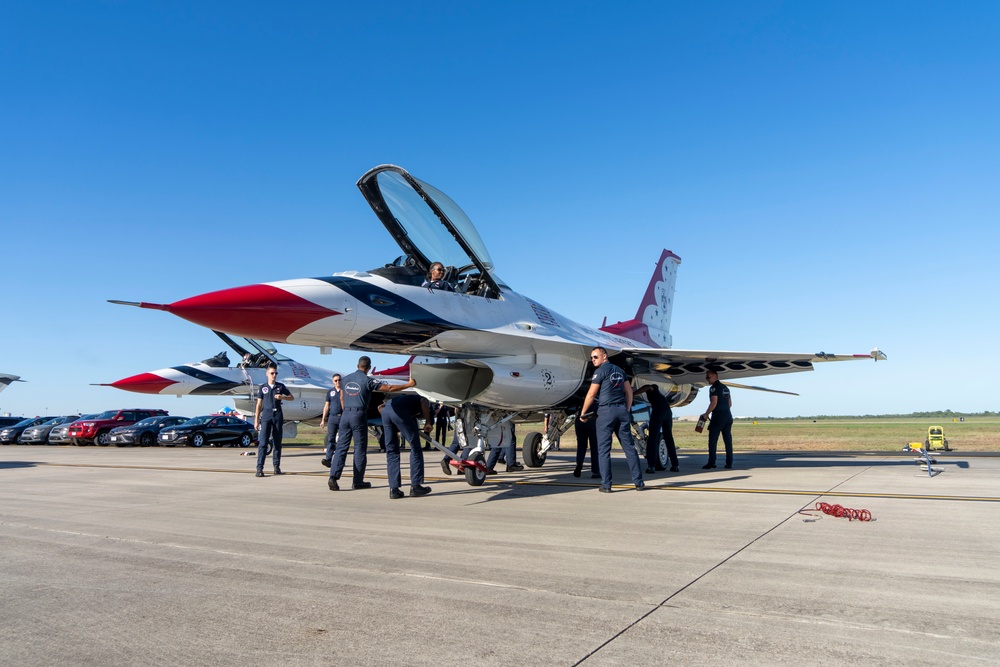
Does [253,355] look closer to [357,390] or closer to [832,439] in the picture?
[357,390]

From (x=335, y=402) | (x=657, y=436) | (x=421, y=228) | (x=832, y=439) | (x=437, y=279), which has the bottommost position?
(x=832, y=439)

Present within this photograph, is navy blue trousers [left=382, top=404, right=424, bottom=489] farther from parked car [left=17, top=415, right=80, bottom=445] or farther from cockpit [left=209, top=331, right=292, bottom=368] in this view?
parked car [left=17, top=415, right=80, bottom=445]

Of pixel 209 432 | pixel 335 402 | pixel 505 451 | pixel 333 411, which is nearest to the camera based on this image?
pixel 335 402

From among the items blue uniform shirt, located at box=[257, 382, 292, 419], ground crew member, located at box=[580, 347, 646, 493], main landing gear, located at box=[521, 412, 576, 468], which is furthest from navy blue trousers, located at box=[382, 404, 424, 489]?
main landing gear, located at box=[521, 412, 576, 468]

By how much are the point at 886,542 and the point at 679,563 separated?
1.83 m

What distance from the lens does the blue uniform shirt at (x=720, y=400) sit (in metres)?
11.4

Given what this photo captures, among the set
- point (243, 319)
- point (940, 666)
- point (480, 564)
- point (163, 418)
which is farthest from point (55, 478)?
point (163, 418)

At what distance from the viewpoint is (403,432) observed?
7.97 meters

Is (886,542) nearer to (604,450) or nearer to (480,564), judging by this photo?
(480,564)

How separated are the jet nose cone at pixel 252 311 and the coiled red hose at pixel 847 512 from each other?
5.64 meters

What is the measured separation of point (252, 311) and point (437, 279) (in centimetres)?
260

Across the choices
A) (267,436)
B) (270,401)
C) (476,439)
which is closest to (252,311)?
(476,439)

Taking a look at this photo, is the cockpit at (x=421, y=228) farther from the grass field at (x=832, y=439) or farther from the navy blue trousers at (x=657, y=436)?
the grass field at (x=832, y=439)

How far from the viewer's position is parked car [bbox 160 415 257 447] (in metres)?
25.5
